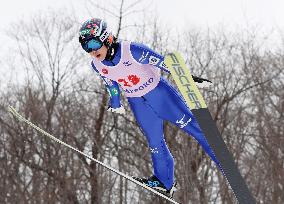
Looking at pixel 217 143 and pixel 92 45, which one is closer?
pixel 217 143

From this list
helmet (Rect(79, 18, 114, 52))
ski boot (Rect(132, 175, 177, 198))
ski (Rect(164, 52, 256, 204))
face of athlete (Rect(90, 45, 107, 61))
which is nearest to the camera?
ski (Rect(164, 52, 256, 204))

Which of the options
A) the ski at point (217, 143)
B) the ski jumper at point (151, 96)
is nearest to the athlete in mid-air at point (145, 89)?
the ski jumper at point (151, 96)

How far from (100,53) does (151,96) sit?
51 centimetres

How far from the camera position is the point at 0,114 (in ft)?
47.0

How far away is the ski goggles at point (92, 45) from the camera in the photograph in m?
3.32

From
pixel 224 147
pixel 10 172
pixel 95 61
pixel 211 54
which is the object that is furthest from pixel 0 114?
pixel 224 147

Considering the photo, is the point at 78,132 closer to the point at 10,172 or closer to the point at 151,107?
the point at 10,172

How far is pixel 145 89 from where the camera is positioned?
11.7 feet

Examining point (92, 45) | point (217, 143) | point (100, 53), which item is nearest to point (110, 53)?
point (100, 53)

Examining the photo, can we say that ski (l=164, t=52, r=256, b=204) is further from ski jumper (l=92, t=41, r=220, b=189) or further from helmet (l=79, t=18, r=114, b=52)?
→ helmet (l=79, t=18, r=114, b=52)

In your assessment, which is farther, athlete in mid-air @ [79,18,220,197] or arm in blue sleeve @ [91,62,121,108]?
arm in blue sleeve @ [91,62,121,108]

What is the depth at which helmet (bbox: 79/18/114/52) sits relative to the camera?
3.30 m

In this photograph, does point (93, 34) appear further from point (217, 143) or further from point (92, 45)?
point (217, 143)

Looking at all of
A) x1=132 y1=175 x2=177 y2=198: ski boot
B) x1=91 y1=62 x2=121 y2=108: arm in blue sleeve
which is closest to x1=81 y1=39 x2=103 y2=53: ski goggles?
x1=91 y1=62 x2=121 y2=108: arm in blue sleeve
